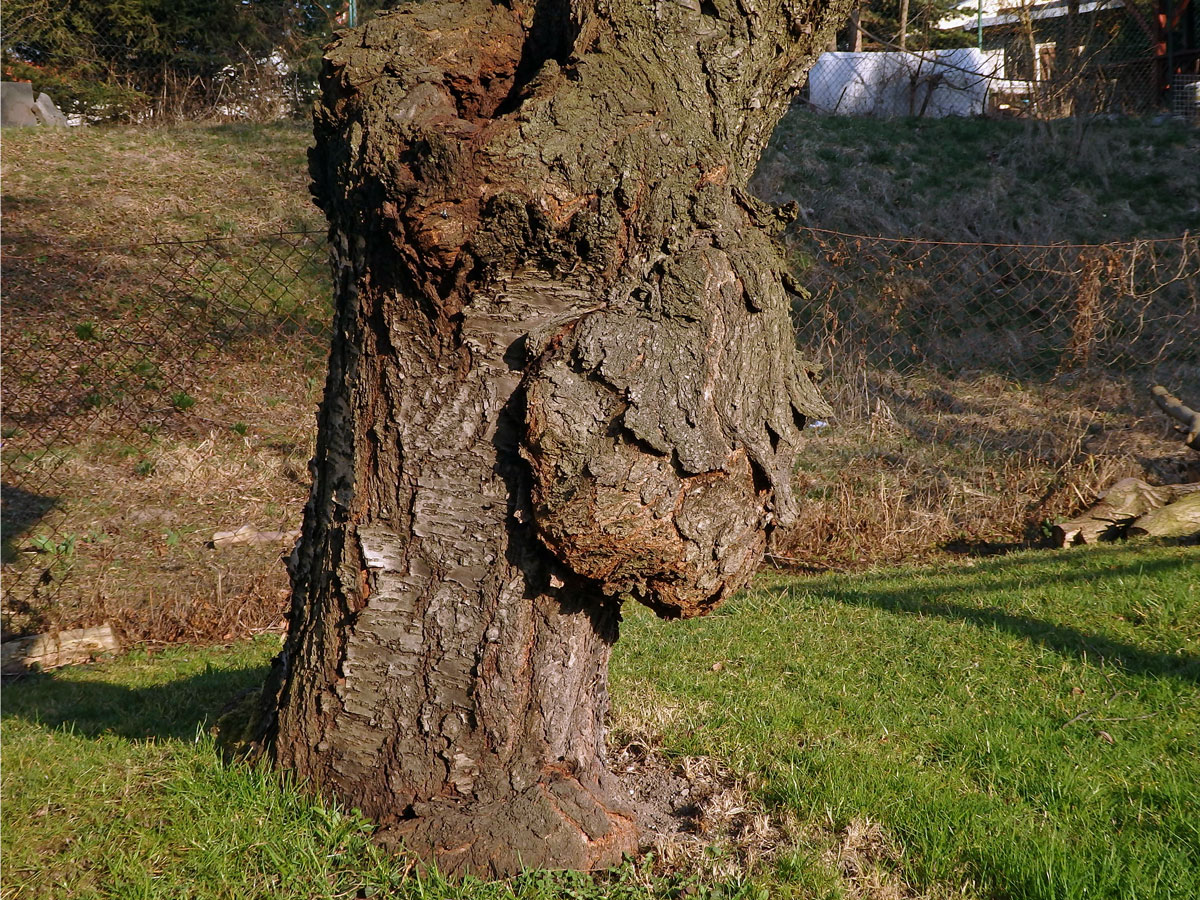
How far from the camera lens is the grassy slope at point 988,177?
13.7 meters

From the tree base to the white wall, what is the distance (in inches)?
678

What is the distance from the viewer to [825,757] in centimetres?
300

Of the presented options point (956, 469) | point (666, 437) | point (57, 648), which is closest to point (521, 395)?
point (666, 437)

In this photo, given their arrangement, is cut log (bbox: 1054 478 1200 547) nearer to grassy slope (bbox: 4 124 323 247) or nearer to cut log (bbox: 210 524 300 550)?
cut log (bbox: 210 524 300 550)

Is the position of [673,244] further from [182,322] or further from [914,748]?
[182,322]

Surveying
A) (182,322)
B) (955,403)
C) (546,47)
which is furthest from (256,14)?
(546,47)

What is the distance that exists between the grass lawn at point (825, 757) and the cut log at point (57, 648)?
0.85ft

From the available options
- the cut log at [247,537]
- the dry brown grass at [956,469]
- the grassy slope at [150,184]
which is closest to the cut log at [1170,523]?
the dry brown grass at [956,469]

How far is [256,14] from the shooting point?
15023mm

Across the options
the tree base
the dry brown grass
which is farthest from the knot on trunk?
the dry brown grass

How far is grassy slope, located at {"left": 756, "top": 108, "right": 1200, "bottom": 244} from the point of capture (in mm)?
13672

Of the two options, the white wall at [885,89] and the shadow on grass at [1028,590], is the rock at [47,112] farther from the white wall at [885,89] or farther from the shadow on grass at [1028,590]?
the shadow on grass at [1028,590]

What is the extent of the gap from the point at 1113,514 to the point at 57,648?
7.33 meters

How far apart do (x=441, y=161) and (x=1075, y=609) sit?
4.44 meters
